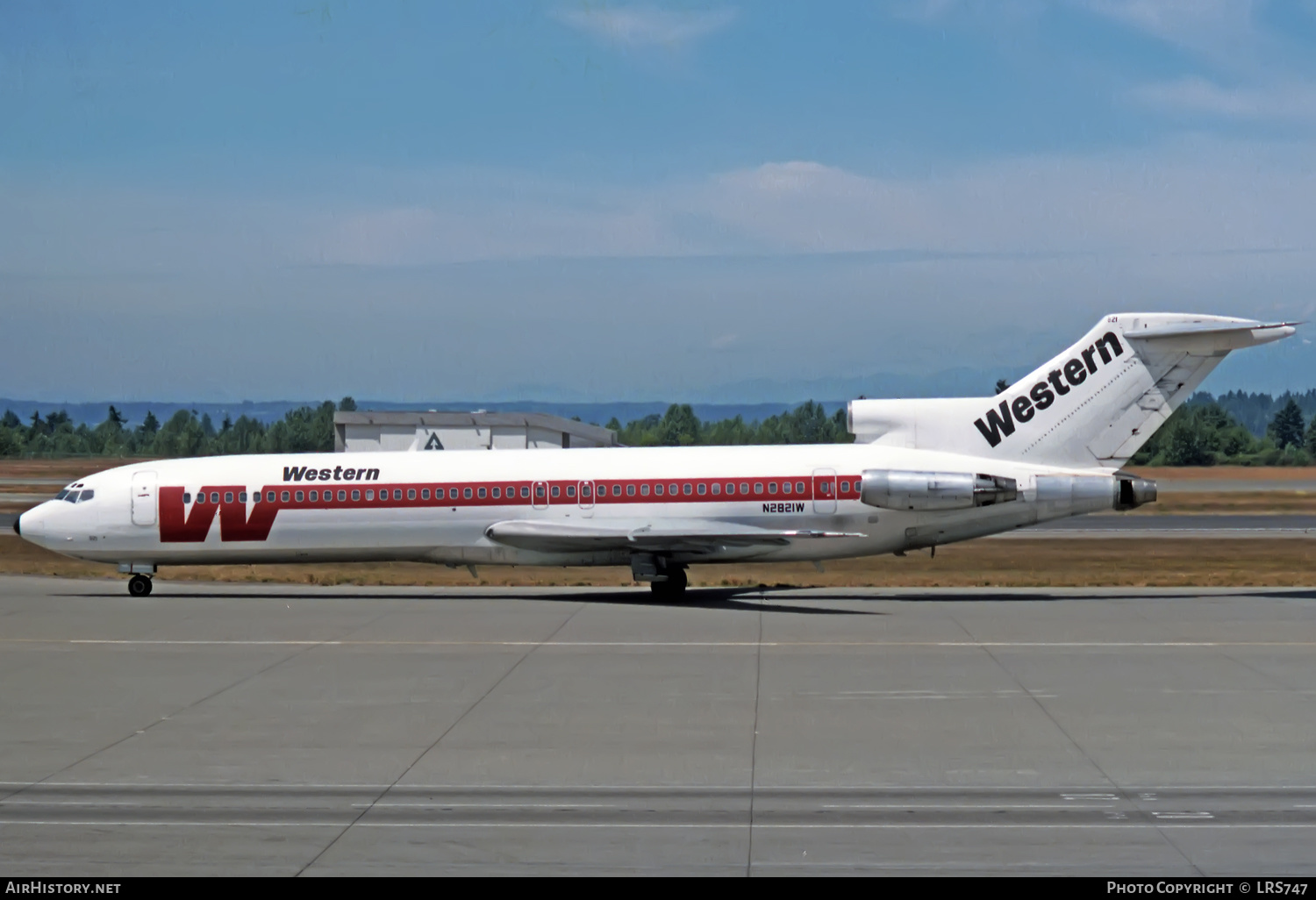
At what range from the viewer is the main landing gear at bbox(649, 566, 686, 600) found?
30.8m

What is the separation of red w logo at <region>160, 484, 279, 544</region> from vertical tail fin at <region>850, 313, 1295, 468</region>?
15.7m

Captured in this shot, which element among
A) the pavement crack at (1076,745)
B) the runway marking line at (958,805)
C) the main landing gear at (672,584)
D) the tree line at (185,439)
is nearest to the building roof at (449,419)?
the main landing gear at (672,584)

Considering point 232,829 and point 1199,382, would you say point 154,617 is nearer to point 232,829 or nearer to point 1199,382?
point 232,829

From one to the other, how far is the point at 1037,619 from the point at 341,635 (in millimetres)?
12143

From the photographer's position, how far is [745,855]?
10.2m

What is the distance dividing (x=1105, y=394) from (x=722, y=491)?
27.3 feet

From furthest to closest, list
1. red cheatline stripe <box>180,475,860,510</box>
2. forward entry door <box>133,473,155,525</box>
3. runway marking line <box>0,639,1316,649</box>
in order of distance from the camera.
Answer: forward entry door <box>133,473,155,525</box> < red cheatline stripe <box>180,475,860,510</box> < runway marking line <box>0,639,1316,649</box>

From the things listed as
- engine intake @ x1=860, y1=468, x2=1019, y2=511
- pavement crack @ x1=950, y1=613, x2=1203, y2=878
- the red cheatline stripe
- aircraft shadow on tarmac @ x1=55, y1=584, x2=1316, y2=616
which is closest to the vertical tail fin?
engine intake @ x1=860, y1=468, x2=1019, y2=511

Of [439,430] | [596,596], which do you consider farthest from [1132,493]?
[439,430]

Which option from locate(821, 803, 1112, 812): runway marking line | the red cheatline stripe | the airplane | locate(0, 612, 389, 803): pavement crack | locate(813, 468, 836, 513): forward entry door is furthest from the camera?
the red cheatline stripe

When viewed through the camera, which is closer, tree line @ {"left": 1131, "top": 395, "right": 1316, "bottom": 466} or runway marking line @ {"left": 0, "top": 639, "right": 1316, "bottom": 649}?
runway marking line @ {"left": 0, "top": 639, "right": 1316, "bottom": 649}

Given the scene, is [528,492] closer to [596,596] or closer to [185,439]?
[596,596]

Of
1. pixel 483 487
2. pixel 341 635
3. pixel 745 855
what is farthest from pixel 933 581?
pixel 745 855

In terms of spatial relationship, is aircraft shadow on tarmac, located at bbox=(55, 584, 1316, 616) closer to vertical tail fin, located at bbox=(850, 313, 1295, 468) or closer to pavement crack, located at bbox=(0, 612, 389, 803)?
vertical tail fin, located at bbox=(850, 313, 1295, 468)
